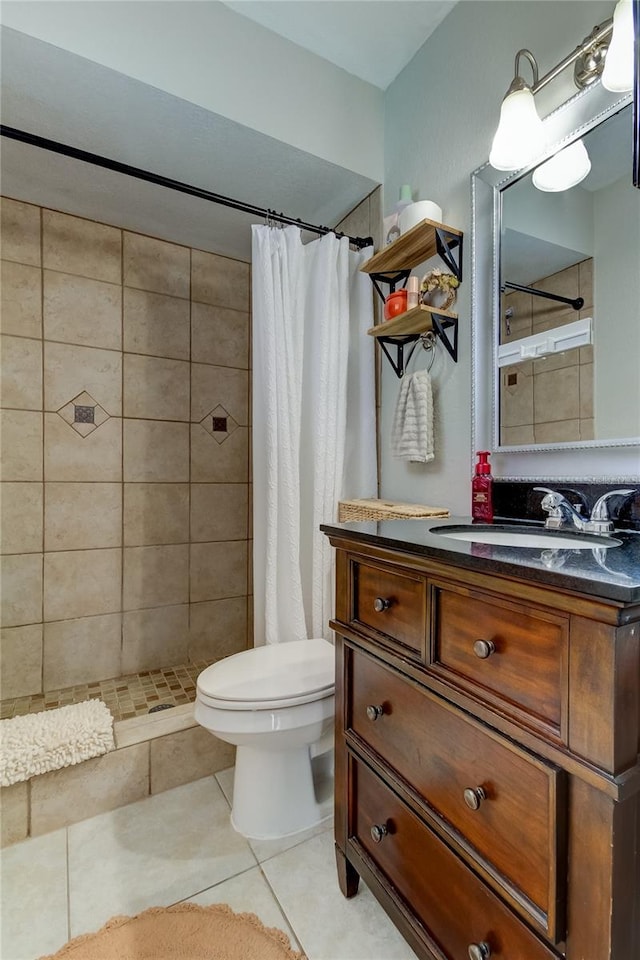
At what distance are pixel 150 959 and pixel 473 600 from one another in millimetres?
1098

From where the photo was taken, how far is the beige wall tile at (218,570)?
7.57 ft

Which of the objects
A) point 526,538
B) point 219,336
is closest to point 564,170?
point 526,538

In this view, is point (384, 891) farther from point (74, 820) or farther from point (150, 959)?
point (74, 820)

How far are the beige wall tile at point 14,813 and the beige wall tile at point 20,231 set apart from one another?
1.99 metres

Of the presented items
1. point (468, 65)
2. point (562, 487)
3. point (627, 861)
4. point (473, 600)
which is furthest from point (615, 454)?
point (468, 65)

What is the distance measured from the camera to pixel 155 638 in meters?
2.20

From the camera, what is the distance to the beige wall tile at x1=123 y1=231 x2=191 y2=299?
7.06 feet

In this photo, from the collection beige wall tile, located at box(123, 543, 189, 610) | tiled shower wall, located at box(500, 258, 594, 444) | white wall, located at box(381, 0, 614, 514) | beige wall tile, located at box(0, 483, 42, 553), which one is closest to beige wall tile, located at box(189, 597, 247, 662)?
beige wall tile, located at box(123, 543, 189, 610)

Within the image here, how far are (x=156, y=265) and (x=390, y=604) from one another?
6.80 ft

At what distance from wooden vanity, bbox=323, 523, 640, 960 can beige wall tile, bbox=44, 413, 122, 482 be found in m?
1.49

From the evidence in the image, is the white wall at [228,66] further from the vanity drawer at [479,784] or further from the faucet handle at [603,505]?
the vanity drawer at [479,784]

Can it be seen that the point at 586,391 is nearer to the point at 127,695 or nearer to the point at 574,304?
the point at 574,304

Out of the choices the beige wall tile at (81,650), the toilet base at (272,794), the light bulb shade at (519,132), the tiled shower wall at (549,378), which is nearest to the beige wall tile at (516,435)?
the tiled shower wall at (549,378)

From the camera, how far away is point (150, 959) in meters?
0.99
